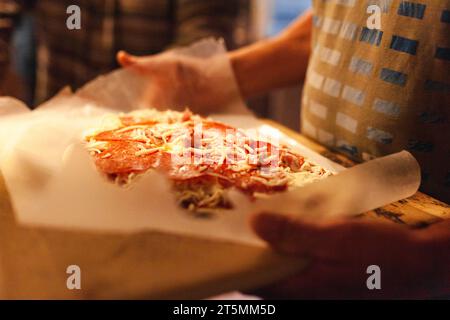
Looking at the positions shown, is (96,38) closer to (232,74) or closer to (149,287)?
(232,74)

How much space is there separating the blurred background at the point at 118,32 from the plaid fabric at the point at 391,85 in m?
0.89

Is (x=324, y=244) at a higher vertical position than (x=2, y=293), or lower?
higher

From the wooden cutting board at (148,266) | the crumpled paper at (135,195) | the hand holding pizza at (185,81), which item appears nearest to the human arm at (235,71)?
the hand holding pizza at (185,81)

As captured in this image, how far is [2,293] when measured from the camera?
649 mm

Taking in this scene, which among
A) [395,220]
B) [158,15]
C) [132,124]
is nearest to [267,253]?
[395,220]

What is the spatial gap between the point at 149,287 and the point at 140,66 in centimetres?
68

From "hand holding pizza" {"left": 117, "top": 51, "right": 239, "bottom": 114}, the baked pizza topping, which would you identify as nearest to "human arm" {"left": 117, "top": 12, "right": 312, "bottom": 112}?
"hand holding pizza" {"left": 117, "top": 51, "right": 239, "bottom": 114}

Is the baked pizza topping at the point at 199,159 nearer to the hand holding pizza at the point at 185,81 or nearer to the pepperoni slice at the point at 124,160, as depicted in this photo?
the pepperoni slice at the point at 124,160

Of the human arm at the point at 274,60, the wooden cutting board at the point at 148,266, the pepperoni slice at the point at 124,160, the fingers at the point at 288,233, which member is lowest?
the wooden cutting board at the point at 148,266

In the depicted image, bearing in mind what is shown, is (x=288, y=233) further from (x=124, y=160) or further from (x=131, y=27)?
(x=131, y=27)

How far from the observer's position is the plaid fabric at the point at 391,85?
2.57 ft

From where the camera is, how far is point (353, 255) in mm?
581

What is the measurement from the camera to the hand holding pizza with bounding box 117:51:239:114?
3.85 feet

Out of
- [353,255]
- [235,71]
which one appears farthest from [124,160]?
[235,71]
